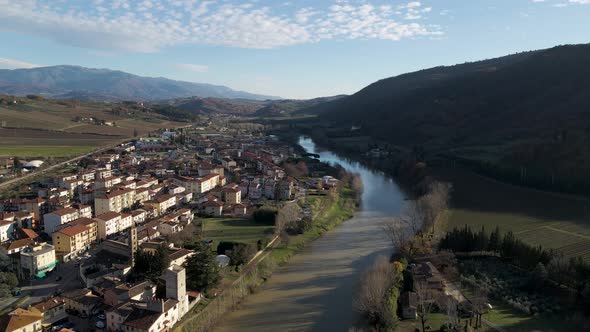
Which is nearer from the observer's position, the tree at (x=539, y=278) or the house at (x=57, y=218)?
the tree at (x=539, y=278)

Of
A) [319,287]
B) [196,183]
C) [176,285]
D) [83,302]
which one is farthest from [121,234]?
[319,287]

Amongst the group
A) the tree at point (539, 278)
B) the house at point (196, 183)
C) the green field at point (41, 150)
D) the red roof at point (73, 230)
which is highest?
the green field at point (41, 150)

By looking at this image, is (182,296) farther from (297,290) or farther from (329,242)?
(329,242)

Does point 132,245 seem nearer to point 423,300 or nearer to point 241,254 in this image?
point 241,254

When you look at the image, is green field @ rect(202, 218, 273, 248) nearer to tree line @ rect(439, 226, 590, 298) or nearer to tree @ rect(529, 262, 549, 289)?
tree line @ rect(439, 226, 590, 298)

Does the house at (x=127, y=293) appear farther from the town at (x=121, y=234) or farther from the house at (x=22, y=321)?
the house at (x=22, y=321)

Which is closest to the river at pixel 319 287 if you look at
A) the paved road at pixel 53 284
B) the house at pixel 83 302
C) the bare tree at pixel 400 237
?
the bare tree at pixel 400 237
